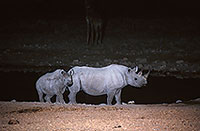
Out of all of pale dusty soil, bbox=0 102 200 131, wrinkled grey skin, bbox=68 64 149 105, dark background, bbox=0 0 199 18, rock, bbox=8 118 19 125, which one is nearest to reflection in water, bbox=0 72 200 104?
wrinkled grey skin, bbox=68 64 149 105

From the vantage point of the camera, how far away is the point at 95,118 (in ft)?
25.8

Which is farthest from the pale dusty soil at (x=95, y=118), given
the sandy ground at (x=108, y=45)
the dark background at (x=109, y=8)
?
the dark background at (x=109, y=8)

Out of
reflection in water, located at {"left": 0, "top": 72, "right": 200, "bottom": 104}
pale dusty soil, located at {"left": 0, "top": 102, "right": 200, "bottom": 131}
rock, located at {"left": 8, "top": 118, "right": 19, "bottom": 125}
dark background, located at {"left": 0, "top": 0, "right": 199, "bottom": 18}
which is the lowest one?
reflection in water, located at {"left": 0, "top": 72, "right": 200, "bottom": 104}

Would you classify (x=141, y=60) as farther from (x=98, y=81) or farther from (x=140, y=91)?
(x=98, y=81)

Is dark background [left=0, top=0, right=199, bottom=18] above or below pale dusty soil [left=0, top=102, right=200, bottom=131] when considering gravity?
above

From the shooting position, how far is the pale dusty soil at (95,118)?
282 inches

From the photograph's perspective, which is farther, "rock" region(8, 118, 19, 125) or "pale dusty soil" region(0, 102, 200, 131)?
"rock" region(8, 118, 19, 125)

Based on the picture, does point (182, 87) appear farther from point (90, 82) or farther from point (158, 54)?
point (158, 54)

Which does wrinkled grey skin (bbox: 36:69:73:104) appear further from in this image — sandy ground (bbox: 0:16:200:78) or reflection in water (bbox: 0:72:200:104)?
sandy ground (bbox: 0:16:200:78)

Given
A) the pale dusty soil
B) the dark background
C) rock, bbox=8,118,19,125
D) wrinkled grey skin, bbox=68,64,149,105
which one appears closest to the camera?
the pale dusty soil

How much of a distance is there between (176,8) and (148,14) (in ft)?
6.22

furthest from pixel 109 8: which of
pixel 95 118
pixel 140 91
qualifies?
pixel 95 118

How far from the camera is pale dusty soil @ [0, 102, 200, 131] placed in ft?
23.5

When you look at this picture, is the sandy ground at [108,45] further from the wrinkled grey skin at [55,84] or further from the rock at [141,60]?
the wrinkled grey skin at [55,84]
